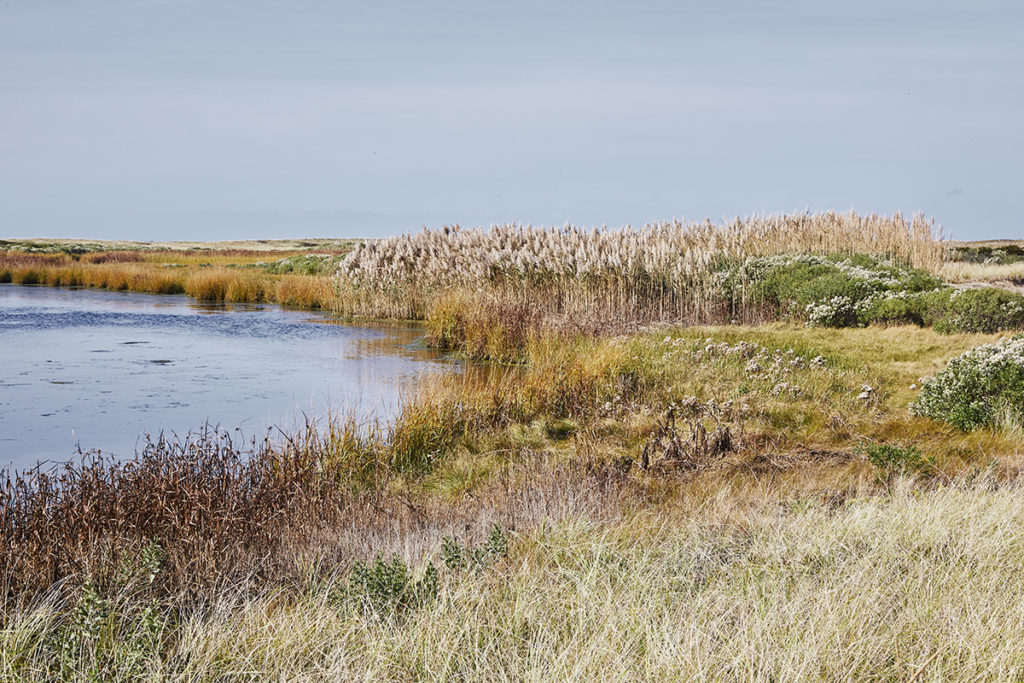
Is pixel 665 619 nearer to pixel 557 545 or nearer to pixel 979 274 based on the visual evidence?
pixel 557 545

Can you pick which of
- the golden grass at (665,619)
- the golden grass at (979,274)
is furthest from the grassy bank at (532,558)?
the golden grass at (979,274)

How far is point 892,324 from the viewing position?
41.8ft

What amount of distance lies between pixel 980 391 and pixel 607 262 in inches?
291

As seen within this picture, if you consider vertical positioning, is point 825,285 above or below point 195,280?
above

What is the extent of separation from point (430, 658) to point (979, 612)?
7.20ft

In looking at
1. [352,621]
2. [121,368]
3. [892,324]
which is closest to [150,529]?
[352,621]

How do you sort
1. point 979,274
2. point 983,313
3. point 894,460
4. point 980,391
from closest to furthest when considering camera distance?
point 894,460
point 980,391
point 983,313
point 979,274

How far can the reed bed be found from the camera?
1414 centimetres

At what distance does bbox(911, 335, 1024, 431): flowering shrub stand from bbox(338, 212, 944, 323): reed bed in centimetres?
572

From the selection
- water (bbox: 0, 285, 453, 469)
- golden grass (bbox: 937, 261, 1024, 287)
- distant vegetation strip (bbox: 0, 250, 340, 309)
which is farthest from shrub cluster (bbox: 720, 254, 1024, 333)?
distant vegetation strip (bbox: 0, 250, 340, 309)

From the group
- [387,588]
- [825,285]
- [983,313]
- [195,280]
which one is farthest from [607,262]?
[195,280]

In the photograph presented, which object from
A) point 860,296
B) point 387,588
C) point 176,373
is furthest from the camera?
point 860,296

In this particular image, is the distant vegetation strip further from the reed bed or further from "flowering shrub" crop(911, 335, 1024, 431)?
"flowering shrub" crop(911, 335, 1024, 431)

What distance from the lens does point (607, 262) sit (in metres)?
14.2
